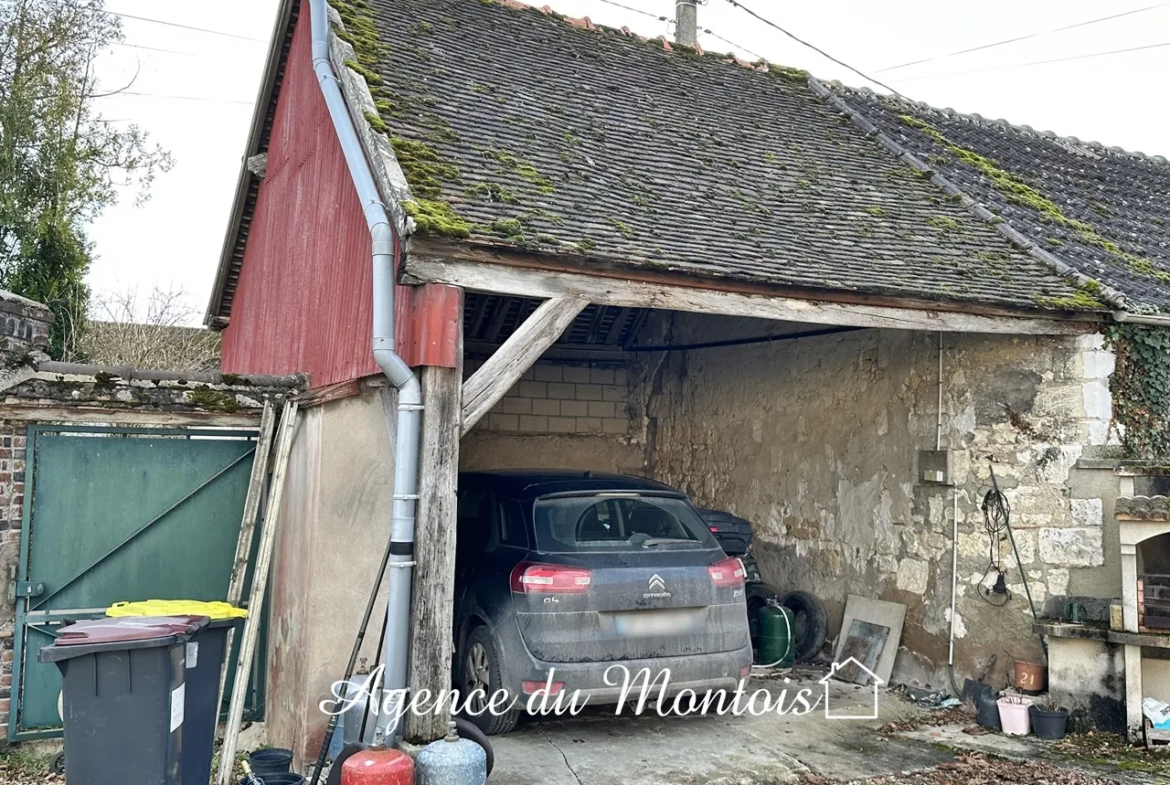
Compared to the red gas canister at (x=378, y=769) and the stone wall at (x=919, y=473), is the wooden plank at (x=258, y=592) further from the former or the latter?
Answer: the stone wall at (x=919, y=473)

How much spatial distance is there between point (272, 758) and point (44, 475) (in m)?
2.46

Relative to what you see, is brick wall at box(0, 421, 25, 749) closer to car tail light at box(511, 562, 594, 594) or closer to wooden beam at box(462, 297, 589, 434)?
wooden beam at box(462, 297, 589, 434)

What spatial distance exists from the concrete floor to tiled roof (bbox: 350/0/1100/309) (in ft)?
9.69

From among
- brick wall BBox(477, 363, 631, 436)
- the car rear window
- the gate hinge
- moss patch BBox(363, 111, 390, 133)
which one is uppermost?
moss patch BBox(363, 111, 390, 133)

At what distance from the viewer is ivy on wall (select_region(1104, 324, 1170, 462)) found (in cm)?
713

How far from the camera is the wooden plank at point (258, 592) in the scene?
577cm

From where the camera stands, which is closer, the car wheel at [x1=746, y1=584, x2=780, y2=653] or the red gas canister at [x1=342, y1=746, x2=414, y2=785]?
the red gas canister at [x1=342, y1=746, x2=414, y2=785]

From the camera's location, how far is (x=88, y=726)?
4.46m

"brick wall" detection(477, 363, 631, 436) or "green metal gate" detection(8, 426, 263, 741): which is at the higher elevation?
"brick wall" detection(477, 363, 631, 436)

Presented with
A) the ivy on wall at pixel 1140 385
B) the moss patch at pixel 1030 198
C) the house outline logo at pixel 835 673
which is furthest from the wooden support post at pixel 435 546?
the moss patch at pixel 1030 198

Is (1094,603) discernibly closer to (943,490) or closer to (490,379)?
(943,490)

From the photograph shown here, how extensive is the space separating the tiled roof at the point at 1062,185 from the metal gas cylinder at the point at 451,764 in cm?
568

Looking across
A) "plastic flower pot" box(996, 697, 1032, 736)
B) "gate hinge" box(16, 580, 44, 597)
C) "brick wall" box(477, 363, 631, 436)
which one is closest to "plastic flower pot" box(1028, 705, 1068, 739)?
"plastic flower pot" box(996, 697, 1032, 736)

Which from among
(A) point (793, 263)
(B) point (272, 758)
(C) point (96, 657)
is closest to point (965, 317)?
(A) point (793, 263)
